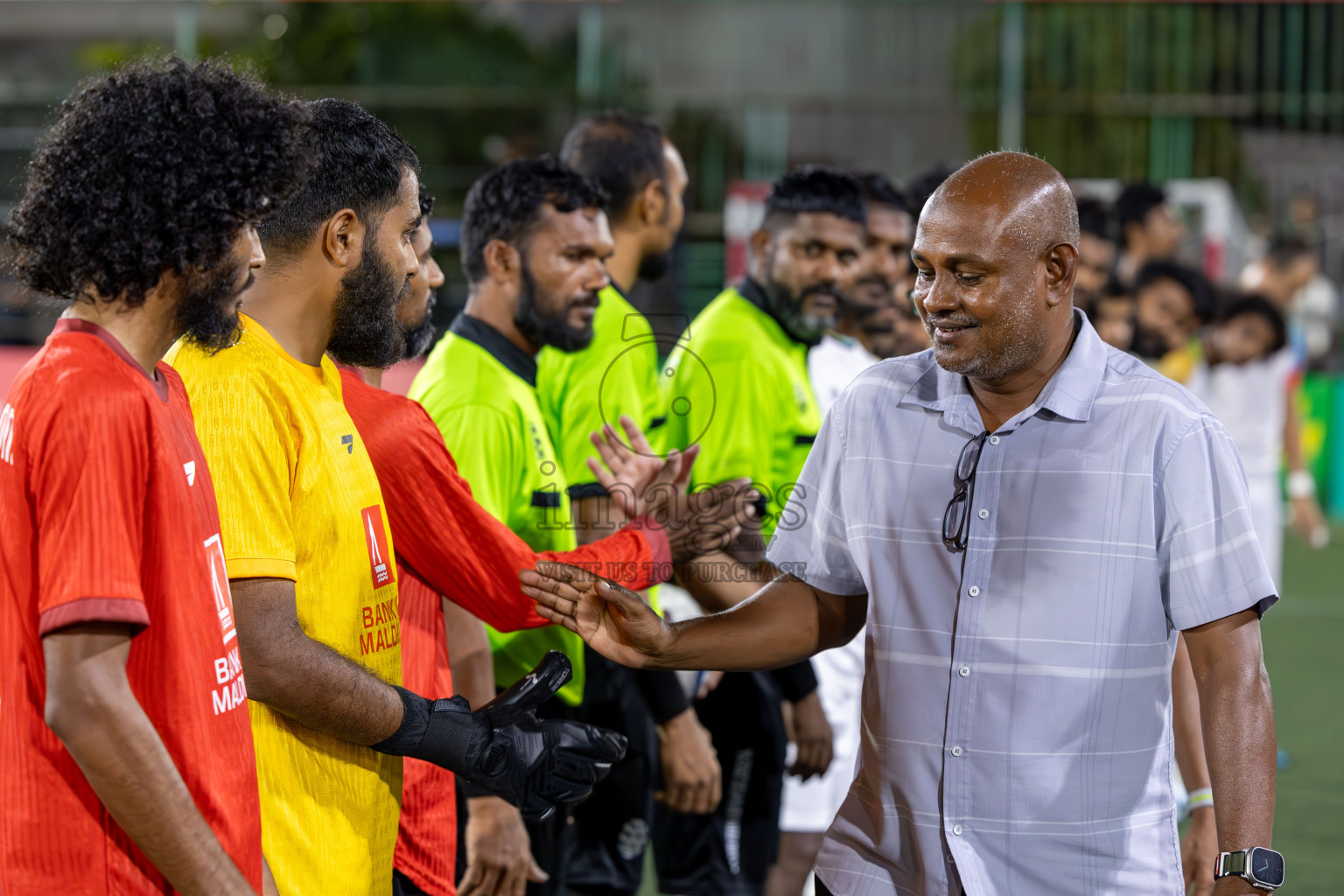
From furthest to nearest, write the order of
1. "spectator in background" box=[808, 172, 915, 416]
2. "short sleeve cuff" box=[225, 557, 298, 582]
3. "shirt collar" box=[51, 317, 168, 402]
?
"spectator in background" box=[808, 172, 915, 416] < "short sleeve cuff" box=[225, 557, 298, 582] < "shirt collar" box=[51, 317, 168, 402]

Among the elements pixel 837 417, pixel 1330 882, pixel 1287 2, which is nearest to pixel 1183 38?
pixel 1287 2

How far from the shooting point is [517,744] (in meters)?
2.33

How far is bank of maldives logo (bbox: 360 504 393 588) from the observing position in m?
2.22

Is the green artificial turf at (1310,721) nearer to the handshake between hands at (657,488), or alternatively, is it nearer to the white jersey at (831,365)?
the white jersey at (831,365)

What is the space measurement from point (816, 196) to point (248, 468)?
2783 mm

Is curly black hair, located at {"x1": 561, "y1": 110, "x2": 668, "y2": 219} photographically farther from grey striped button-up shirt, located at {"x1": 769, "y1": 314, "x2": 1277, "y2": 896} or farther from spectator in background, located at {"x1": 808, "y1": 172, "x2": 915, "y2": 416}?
grey striped button-up shirt, located at {"x1": 769, "y1": 314, "x2": 1277, "y2": 896}

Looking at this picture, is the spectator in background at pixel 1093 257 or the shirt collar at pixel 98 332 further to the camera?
the spectator in background at pixel 1093 257

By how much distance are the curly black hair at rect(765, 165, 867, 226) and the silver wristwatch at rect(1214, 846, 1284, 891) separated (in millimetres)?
2746

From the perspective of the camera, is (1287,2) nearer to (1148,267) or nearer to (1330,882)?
(1148,267)

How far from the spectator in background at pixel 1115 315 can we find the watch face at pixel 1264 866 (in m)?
4.85

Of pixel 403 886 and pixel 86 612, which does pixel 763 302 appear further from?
pixel 86 612

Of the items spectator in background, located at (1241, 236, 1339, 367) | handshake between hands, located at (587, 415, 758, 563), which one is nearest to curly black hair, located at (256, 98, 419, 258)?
handshake between hands, located at (587, 415, 758, 563)

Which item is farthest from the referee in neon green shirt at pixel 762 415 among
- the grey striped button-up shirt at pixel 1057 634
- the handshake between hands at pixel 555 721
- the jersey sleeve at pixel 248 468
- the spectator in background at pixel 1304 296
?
the spectator in background at pixel 1304 296

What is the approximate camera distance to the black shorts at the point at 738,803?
4.36m
